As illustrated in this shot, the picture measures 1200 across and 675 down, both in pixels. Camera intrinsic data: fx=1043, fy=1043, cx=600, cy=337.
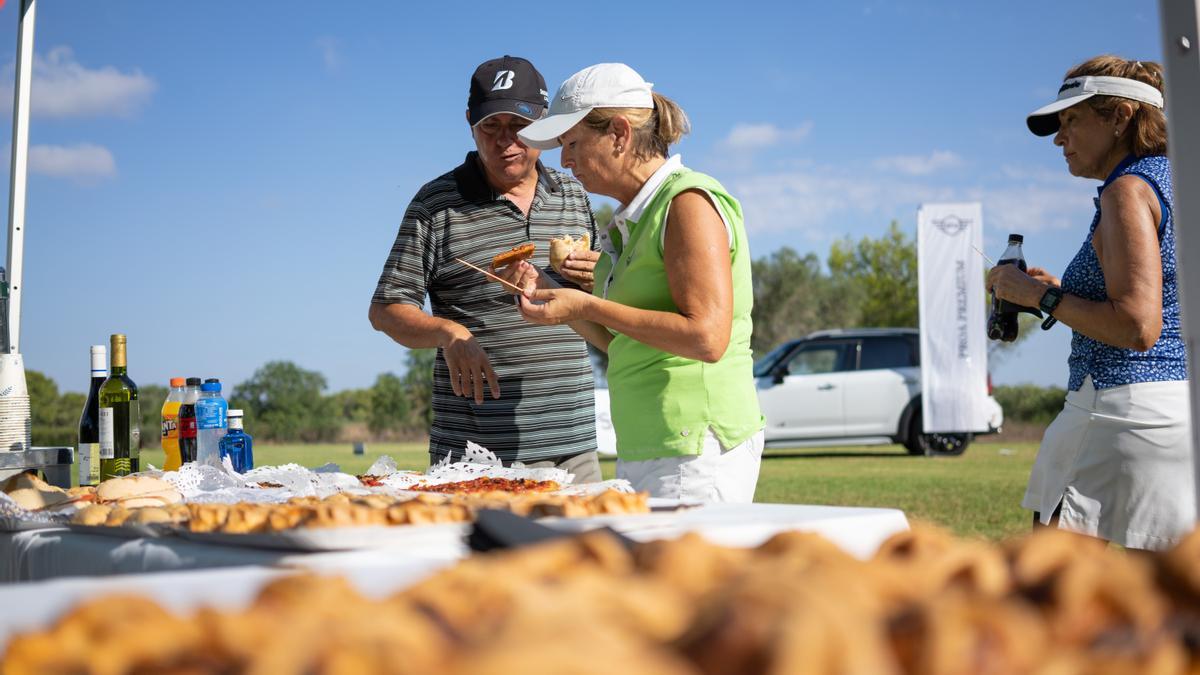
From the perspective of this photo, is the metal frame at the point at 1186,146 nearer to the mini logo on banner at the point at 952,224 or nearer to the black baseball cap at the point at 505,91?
the black baseball cap at the point at 505,91

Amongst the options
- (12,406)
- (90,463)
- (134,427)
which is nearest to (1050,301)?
(134,427)

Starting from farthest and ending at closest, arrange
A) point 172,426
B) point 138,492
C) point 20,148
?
point 20,148
point 172,426
point 138,492

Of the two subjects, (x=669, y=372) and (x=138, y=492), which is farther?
(x=669, y=372)

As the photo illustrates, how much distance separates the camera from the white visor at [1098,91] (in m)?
2.49

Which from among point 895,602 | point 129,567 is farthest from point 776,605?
point 129,567

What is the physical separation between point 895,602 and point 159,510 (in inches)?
53.2

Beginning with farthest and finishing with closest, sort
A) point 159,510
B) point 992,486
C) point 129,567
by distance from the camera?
point 992,486 < point 159,510 < point 129,567

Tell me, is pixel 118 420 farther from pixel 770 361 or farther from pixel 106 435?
pixel 770 361

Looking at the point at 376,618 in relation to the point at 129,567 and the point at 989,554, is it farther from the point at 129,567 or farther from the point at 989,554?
the point at 129,567

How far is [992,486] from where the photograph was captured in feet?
35.8

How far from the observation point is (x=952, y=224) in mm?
14867

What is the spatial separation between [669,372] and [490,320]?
39.6 inches

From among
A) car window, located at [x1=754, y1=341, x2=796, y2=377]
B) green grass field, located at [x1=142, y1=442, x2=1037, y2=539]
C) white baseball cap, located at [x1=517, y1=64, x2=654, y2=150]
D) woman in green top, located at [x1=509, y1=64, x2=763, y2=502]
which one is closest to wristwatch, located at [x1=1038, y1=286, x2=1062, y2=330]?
woman in green top, located at [x1=509, y1=64, x2=763, y2=502]

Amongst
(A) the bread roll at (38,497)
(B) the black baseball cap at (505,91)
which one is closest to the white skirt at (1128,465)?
(B) the black baseball cap at (505,91)
